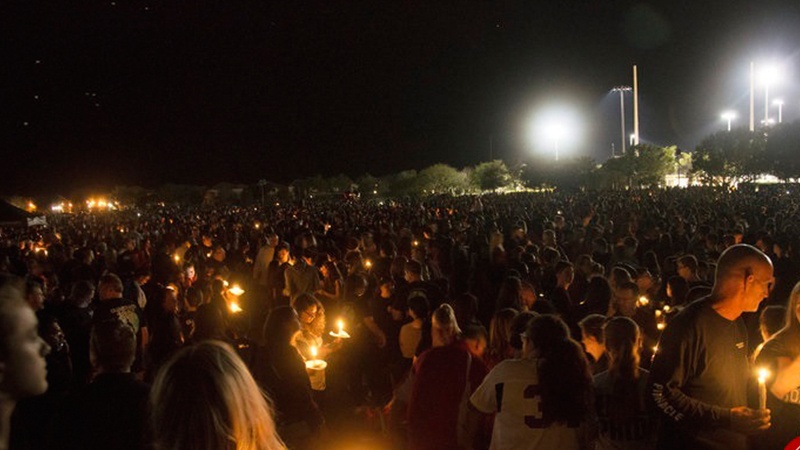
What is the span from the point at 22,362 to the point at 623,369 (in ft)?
10.3

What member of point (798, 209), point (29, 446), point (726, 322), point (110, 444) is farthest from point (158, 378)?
point (798, 209)

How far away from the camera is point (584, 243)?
1224cm

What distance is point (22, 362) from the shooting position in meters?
1.95

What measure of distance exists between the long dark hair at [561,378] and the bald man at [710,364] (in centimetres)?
38

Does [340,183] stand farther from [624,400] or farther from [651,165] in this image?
[624,400]

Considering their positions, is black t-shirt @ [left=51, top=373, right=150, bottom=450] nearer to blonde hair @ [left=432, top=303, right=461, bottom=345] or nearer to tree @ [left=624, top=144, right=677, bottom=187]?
blonde hair @ [left=432, top=303, right=461, bottom=345]

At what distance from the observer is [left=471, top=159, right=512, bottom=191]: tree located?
86.7 metres

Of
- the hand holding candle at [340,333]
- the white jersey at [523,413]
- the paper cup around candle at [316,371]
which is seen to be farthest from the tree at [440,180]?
the white jersey at [523,413]

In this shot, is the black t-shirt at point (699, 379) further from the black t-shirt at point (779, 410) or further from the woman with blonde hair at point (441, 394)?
the woman with blonde hair at point (441, 394)

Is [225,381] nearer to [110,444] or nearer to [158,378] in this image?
[158,378]

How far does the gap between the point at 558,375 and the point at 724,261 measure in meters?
1.10

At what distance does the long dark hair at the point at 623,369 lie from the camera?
12.2 feet

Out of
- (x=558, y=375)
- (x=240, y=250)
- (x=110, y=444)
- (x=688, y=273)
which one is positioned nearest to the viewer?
(x=110, y=444)

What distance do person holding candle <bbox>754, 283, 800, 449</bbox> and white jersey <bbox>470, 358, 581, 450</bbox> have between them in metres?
1.15
